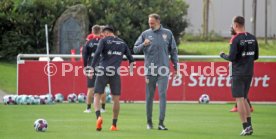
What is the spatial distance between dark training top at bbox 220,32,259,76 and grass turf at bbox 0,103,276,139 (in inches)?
46.8

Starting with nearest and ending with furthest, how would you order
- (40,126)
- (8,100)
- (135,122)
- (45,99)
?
(40,126), (135,122), (8,100), (45,99)

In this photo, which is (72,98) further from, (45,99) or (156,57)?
(156,57)

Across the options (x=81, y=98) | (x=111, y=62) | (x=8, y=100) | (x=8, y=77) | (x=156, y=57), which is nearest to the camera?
(x=111, y=62)

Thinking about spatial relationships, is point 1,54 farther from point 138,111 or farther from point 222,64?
point 138,111

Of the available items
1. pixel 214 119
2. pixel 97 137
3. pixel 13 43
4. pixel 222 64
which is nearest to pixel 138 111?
pixel 214 119

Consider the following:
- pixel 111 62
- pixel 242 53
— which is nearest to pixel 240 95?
pixel 242 53

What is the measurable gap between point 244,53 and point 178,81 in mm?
11446

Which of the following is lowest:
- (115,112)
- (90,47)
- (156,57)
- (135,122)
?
(135,122)

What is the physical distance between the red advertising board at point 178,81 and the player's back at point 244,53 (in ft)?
36.4

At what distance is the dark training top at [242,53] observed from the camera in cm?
1631

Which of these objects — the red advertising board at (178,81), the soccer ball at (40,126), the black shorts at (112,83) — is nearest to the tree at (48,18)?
the red advertising board at (178,81)

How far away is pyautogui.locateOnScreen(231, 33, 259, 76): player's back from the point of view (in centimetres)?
1634

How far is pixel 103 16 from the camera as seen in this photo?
37938mm

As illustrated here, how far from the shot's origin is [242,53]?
53.7ft
